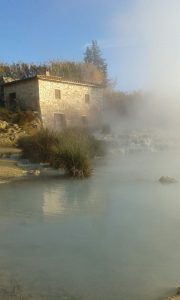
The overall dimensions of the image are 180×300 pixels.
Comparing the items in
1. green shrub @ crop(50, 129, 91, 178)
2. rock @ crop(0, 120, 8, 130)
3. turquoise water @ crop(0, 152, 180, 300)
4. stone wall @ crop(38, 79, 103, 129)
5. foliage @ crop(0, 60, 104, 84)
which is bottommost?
turquoise water @ crop(0, 152, 180, 300)

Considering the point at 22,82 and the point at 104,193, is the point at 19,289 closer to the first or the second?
the point at 104,193

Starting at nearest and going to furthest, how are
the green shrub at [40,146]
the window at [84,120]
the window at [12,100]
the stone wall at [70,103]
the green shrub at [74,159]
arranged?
1. the green shrub at [74,159]
2. the green shrub at [40,146]
3. the stone wall at [70,103]
4. the window at [12,100]
5. the window at [84,120]

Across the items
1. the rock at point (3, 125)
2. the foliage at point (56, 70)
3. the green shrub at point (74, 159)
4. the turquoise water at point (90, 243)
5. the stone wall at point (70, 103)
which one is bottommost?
the turquoise water at point (90, 243)

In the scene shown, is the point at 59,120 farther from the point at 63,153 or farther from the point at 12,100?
the point at 63,153

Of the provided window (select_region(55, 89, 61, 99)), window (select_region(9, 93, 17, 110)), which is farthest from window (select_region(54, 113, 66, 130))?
window (select_region(9, 93, 17, 110))

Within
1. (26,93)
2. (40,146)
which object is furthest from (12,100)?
(40,146)

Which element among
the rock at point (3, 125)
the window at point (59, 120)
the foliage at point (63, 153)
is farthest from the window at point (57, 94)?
the foliage at point (63, 153)

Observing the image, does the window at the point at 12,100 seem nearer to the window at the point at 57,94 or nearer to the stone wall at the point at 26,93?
the stone wall at the point at 26,93

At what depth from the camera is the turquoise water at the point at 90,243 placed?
163 inches

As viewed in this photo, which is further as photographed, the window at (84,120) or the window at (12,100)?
the window at (84,120)

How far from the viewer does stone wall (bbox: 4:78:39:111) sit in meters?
28.3

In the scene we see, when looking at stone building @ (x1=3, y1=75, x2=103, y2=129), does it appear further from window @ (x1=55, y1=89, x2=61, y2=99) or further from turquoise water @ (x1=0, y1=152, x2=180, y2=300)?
turquoise water @ (x1=0, y1=152, x2=180, y2=300)

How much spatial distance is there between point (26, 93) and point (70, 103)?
143 inches

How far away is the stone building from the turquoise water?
18.7m
